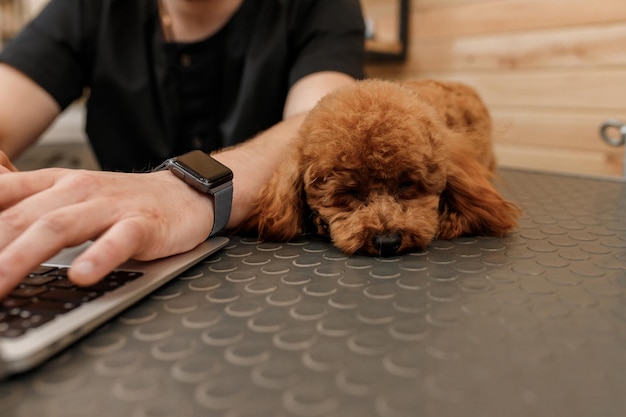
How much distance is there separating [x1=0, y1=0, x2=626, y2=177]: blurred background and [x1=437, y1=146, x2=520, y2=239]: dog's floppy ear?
0.57 metres

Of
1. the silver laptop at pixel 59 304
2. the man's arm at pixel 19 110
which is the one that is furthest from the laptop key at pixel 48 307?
the man's arm at pixel 19 110

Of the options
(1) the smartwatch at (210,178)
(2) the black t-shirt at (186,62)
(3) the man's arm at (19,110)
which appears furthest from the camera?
(2) the black t-shirt at (186,62)

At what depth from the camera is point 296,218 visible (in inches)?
35.0

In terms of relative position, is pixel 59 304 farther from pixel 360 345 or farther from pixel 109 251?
pixel 360 345

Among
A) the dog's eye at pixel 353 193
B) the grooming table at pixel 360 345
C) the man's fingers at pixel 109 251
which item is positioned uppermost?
the man's fingers at pixel 109 251

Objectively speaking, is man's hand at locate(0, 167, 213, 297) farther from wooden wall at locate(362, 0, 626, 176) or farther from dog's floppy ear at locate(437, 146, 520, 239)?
wooden wall at locate(362, 0, 626, 176)

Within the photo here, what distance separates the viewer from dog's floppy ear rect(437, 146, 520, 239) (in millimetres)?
842

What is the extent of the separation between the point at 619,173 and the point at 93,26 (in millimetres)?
1721

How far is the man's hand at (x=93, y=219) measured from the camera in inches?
19.7

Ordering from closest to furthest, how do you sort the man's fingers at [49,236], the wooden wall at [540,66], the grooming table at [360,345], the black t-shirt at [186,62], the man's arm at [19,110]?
the grooming table at [360,345] < the man's fingers at [49,236] < the man's arm at [19,110] < the black t-shirt at [186,62] < the wooden wall at [540,66]

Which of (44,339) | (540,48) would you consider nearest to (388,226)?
(44,339)

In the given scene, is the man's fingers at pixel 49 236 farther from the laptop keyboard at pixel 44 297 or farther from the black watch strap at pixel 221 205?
the black watch strap at pixel 221 205

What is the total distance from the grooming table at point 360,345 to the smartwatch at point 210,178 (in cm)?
9

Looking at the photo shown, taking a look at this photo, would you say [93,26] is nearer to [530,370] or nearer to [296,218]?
[296,218]
